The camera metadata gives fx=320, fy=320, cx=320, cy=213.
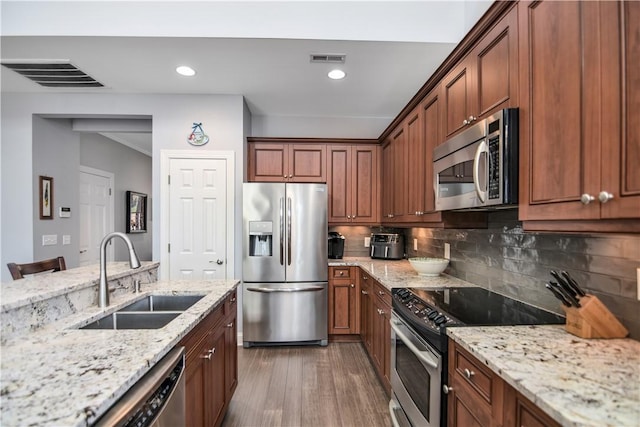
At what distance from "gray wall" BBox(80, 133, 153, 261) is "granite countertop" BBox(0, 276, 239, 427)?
4176 millimetres

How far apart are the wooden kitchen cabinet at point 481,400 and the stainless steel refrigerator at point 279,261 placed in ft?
7.08

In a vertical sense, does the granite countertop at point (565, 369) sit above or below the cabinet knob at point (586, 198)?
below

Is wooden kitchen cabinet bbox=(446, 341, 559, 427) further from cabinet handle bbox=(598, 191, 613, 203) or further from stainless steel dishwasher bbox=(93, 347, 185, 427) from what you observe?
stainless steel dishwasher bbox=(93, 347, 185, 427)

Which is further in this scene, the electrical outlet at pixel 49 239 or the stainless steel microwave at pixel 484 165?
the electrical outlet at pixel 49 239

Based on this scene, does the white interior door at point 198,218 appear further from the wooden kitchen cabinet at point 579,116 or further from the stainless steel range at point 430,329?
the wooden kitchen cabinet at point 579,116

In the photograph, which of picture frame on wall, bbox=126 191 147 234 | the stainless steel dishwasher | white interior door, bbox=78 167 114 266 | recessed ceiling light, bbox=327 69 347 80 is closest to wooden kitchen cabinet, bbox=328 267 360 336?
recessed ceiling light, bbox=327 69 347 80

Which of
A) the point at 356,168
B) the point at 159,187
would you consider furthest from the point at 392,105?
the point at 159,187

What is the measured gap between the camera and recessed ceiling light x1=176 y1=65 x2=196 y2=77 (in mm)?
2800

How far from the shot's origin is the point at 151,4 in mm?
2273

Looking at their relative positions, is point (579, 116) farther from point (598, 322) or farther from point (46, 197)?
point (46, 197)

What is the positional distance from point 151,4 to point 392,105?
2.51m

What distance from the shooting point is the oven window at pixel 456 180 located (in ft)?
5.76

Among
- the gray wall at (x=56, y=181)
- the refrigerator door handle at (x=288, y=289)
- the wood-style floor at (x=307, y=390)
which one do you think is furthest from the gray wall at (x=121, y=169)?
the wood-style floor at (x=307, y=390)

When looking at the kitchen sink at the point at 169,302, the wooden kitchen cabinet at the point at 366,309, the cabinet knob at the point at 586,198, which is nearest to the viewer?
the cabinet knob at the point at 586,198
